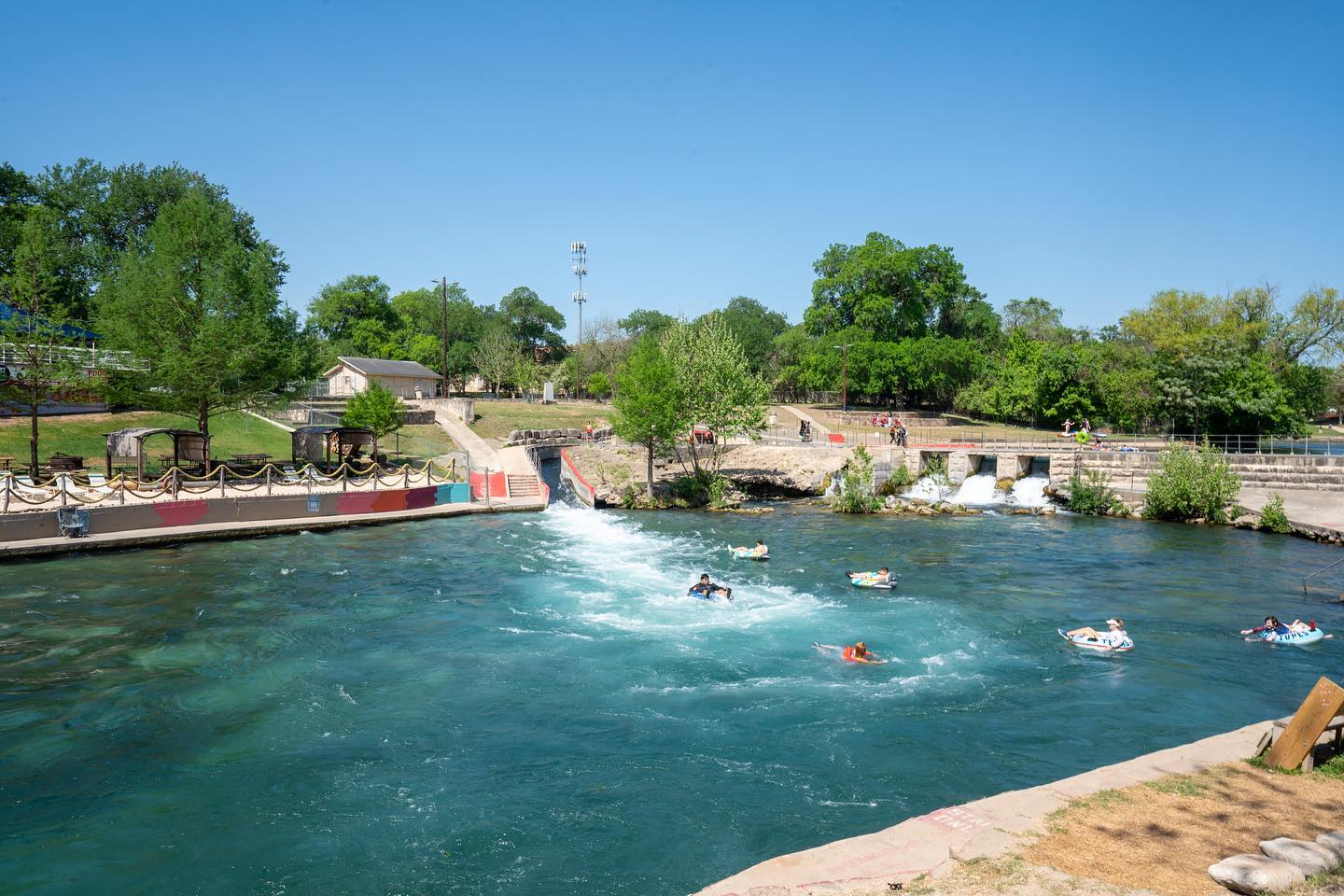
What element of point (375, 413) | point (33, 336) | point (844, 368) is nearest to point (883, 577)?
point (375, 413)

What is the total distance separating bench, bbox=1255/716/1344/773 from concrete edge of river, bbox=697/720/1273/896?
3.45 feet

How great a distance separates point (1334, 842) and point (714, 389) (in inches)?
1589

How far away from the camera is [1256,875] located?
28.7ft

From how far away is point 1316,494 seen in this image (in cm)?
4384

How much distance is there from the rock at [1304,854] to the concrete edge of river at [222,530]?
33.7 metres

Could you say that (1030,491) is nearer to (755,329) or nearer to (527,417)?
(527,417)

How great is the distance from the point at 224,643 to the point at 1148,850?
65.3 ft

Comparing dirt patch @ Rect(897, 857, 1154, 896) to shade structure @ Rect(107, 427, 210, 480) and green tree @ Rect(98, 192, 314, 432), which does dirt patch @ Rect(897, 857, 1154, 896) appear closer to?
shade structure @ Rect(107, 427, 210, 480)

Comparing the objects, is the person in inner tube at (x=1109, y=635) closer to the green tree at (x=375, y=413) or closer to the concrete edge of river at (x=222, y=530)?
the concrete edge of river at (x=222, y=530)

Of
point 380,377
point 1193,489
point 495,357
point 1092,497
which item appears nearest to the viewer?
point 1193,489

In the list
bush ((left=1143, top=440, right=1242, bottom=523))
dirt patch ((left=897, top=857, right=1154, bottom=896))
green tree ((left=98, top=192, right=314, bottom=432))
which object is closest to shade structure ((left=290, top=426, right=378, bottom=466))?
green tree ((left=98, top=192, right=314, bottom=432))

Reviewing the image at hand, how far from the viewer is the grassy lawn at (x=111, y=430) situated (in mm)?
42938

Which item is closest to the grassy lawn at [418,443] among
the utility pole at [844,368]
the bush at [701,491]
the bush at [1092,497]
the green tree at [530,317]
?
the bush at [701,491]

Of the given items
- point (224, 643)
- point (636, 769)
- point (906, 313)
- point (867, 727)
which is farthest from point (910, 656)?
point (906, 313)
